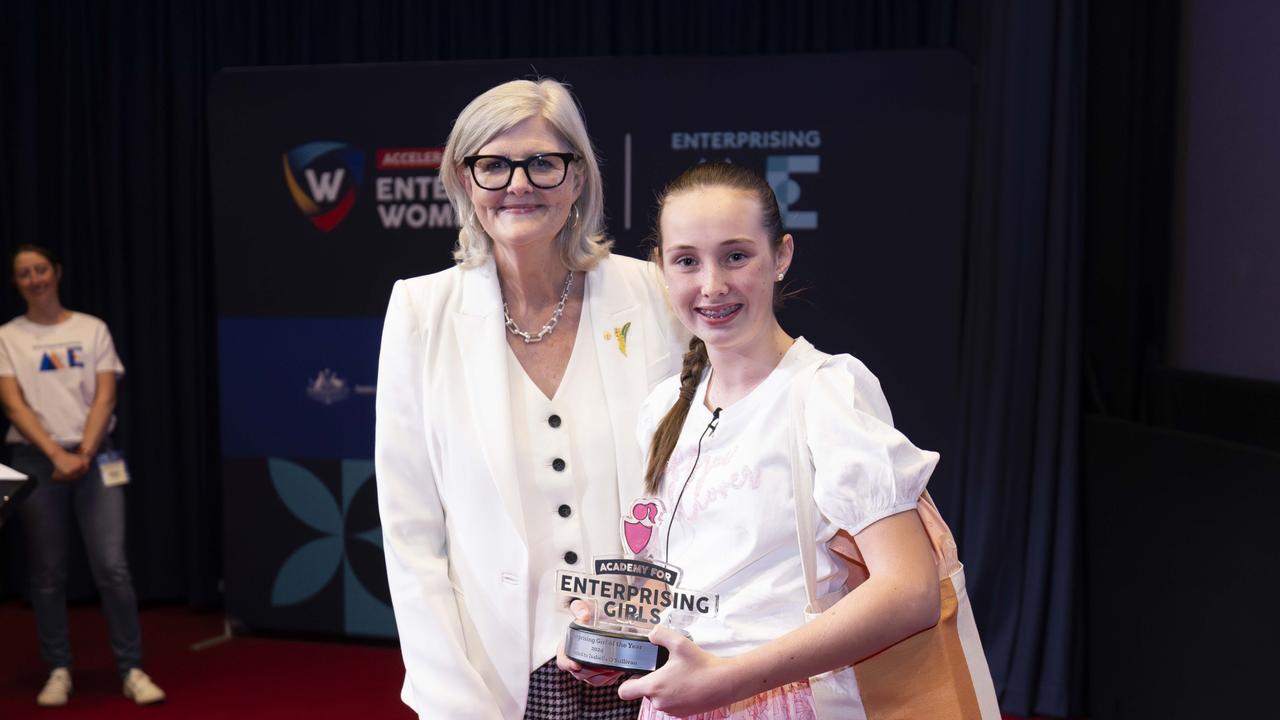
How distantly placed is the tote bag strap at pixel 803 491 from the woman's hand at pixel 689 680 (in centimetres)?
16

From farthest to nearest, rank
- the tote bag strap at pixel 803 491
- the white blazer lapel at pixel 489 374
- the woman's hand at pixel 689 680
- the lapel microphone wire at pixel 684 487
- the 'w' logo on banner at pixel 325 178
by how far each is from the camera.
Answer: the 'w' logo on banner at pixel 325 178 → the white blazer lapel at pixel 489 374 → the lapel microphone wire at pixel 684 487 → the tote bag strap at pixel 803 491 → the woman's hand at pixel 689 680

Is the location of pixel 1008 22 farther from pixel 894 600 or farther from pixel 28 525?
pixel 28 525

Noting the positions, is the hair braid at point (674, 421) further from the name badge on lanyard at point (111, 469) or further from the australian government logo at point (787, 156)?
the name badge on lanyard at point (111, 469)

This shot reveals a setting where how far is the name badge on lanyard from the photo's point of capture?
16.0 feet

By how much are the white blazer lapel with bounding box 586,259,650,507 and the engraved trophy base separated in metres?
0.47

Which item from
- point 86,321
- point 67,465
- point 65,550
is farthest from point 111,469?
point 86,321

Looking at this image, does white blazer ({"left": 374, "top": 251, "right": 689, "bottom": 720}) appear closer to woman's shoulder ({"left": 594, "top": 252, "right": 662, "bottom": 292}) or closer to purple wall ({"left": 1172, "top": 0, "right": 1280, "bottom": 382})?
woman's shoulder ({"left": 594, "top": 252, "right": 662, "bottom": 292})

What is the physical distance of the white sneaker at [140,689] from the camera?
4875mm

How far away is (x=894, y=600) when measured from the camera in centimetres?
130

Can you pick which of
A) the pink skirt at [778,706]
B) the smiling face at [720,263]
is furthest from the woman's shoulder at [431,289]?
the pink skirt at [778,706]

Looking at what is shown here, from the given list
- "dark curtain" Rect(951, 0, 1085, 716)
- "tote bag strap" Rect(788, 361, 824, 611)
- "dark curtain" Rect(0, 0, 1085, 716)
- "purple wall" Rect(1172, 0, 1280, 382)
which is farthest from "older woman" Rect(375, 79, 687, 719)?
"dark curtain" Rect(0, 0, 1085, 716)

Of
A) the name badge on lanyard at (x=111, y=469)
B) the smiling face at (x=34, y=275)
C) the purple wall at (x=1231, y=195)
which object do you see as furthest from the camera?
the smiling face at (x=34, y=275)

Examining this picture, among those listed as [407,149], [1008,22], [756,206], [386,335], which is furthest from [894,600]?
[407,149]

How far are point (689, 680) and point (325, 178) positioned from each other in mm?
4416
